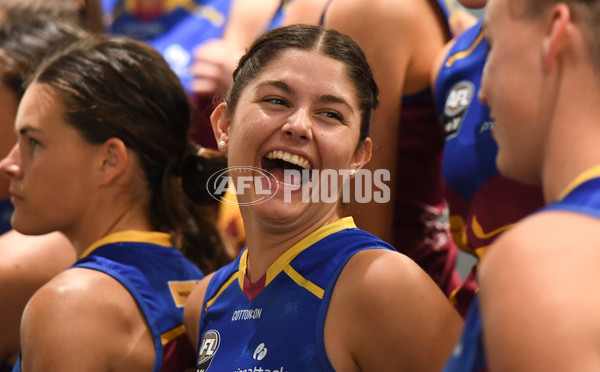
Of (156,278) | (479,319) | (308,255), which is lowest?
(156,278)

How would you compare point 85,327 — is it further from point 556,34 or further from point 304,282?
point 556,34

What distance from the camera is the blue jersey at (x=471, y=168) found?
1570mm

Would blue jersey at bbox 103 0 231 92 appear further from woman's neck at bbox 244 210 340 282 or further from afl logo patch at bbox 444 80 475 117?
woman's neck at bbox 244 210 340 282

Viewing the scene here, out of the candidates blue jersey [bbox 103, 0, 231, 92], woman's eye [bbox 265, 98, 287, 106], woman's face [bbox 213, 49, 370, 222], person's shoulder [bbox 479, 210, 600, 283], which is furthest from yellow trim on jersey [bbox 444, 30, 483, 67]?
blue jersey [bbox 103, 0, 231, 92]

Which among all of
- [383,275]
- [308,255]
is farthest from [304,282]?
[383,275]

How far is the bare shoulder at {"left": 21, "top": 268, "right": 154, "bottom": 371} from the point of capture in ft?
4.91

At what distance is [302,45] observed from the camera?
4.67 feet

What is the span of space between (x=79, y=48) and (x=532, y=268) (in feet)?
4.63

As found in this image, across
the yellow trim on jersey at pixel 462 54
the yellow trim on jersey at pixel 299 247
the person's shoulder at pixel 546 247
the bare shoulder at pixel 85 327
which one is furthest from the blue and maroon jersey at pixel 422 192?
the person's shoulder at pixel 546 247

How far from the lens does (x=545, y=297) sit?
72 cm

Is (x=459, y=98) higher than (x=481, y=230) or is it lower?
higher

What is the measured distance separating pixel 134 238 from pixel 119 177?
145 mm

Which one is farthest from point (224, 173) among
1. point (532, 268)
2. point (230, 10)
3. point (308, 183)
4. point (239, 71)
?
point (230, 10)

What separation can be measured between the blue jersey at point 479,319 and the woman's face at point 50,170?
1.12m
